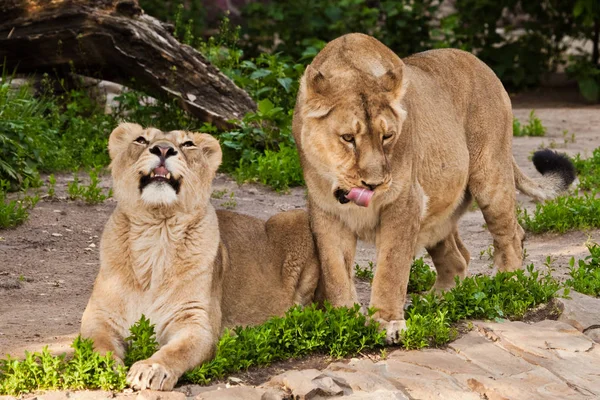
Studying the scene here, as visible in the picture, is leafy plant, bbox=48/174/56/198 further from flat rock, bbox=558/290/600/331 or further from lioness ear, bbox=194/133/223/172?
flat rock, bbox=558/290/600/331

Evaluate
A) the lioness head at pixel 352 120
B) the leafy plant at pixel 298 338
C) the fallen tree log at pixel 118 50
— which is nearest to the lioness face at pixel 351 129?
the lioness head at pixel 352 120

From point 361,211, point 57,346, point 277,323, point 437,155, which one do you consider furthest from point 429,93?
point 57,346

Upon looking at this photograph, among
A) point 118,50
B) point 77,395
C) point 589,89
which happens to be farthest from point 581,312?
point 589,89

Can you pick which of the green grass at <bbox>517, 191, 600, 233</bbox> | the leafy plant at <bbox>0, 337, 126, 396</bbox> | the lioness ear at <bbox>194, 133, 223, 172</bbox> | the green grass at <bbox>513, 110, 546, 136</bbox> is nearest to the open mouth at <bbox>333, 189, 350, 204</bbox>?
the lioness ear at <bbox>194, 133, 223, 172</bbox>

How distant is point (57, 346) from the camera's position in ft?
17.3

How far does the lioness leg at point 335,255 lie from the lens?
5.88 m

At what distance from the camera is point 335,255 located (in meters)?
5.92

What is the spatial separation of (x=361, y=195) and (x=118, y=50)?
4.65m

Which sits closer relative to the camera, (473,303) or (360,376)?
(360,376)

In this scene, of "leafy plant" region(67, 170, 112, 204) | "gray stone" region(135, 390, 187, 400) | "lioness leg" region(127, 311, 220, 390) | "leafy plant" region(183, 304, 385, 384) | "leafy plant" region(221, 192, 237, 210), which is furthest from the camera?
"leafy plant" region(221, 192, 237, 210)

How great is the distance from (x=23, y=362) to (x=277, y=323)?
1280 millimetres

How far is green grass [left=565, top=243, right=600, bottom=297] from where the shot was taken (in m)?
6.61

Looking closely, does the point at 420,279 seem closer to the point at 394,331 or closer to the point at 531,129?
the point at 394,331

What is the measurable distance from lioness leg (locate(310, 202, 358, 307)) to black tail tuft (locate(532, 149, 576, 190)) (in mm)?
2354
